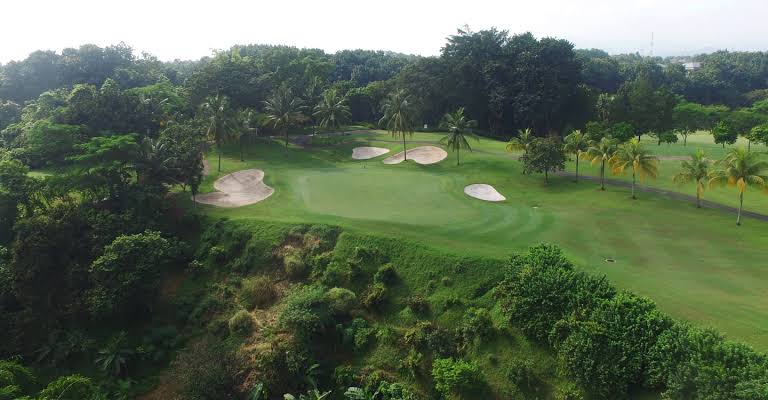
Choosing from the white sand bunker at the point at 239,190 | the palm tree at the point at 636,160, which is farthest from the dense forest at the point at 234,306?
the palm tree at the point at 636,160

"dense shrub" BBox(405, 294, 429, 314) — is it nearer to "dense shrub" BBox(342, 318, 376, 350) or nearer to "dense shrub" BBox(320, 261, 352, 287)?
"dense shrub" BBox(342, 318, 376, 350)

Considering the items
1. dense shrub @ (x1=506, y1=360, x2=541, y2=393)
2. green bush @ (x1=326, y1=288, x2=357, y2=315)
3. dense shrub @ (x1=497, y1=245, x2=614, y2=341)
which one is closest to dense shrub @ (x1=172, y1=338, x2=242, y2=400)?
green bush @ (x1=326, y1=288, x2=357, y2=315)

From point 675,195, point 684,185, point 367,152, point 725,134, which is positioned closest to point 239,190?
point 367,152

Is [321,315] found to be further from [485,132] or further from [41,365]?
[485,132]

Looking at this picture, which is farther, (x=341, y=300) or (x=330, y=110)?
(x=330, y=110)

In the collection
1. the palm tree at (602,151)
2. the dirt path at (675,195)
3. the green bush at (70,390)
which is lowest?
the green bush at (70,390)

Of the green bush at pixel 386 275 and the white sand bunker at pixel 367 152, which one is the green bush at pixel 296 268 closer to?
the green bush at pixel 386 275

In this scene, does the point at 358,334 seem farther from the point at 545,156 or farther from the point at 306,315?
the point at 545,156
